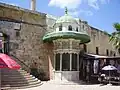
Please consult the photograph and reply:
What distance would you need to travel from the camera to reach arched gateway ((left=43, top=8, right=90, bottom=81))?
2270 cm

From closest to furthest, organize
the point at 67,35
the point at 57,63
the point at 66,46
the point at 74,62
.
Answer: the point at 67,35 < the point at 66,46 < the point at 74,62 < the point at 57,63

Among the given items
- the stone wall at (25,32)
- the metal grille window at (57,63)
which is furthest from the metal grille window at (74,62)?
the stone wall at (25,32)

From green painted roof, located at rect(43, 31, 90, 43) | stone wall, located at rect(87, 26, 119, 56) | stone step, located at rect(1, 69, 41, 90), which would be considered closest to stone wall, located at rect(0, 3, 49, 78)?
green painted roof, located at rect(43, 31, 90, 43)

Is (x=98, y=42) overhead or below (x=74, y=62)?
overhead

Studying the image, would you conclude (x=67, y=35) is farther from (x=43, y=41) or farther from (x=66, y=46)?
(x=43, y=41)

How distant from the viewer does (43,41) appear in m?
24.5

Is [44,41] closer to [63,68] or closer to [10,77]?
[63,68]

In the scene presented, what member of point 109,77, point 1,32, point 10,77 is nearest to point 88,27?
point 109,77

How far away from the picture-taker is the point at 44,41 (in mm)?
24484

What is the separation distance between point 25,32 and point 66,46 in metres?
4.35

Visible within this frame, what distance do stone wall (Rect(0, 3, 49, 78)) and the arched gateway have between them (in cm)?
122

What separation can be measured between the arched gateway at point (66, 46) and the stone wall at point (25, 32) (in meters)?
1.22

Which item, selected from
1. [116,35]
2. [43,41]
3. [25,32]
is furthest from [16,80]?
[116,35]

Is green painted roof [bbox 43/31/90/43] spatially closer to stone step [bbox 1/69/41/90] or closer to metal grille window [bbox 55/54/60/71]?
metal grille window [bbox 55/54/60/71]
